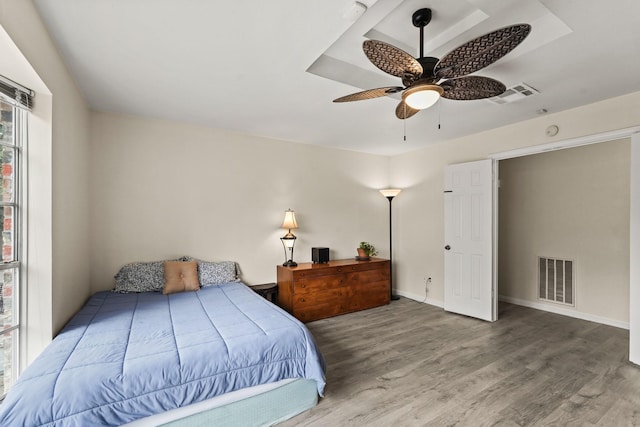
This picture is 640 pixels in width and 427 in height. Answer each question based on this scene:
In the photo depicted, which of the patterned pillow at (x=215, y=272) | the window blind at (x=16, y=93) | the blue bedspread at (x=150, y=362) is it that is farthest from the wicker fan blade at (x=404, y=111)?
the patterned pillow at (x=215, y=272)

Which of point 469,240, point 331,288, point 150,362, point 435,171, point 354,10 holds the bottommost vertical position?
point 331,288

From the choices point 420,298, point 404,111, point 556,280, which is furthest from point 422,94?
point 556,280

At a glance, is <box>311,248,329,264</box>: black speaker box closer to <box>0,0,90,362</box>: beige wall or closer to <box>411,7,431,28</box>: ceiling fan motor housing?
<box>0,0,90,362</box>: beige wall

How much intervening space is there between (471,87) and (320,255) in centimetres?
279

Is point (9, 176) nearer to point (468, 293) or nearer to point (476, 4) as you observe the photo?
point (476, 4)

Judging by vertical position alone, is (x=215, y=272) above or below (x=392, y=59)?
below

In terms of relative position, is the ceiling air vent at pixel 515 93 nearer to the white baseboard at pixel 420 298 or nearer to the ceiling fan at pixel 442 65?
the ceiling fan at pixel 442 65

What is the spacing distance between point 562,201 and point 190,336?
4.98m

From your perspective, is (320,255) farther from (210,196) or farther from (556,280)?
(556,280)

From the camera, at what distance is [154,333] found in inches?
76.6

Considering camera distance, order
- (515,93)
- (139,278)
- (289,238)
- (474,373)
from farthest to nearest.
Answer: (289,238) → (139,278) → (515,93) → (474,373)

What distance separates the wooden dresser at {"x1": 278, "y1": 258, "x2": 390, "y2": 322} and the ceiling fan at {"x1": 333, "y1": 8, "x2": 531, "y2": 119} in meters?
2.40

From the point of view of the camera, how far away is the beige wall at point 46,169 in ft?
4.92

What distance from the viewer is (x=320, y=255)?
13.3 feet
